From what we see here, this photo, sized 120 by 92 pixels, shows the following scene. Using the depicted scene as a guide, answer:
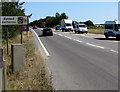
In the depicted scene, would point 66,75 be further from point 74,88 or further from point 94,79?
point 74,88

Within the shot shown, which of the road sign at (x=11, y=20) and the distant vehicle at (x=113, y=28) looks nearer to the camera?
the road sign at (x=11, y=20)

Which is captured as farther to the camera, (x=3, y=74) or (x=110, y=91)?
(x=110, y=91)

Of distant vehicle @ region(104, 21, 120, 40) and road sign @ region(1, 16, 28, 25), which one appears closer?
road sign @ region(1, 16, 28, 25)

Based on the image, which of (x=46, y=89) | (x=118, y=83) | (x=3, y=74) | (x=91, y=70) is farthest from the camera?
(x=91, y=70)

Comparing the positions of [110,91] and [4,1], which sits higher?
[4,1]

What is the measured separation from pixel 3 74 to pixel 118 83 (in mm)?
4033

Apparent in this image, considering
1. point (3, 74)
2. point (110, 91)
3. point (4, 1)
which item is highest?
point (4, 1)

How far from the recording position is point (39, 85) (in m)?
7.67

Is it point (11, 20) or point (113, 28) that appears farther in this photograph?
point (113, 28)

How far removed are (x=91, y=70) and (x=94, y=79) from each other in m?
2.09

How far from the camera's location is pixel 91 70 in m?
12.1

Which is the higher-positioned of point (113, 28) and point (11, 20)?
point (113, 28)

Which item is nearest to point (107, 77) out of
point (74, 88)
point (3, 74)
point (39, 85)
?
point (74, 88)

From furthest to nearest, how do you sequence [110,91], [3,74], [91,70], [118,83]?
[91,70] → [118,83] → [110,91] → [3,74]
